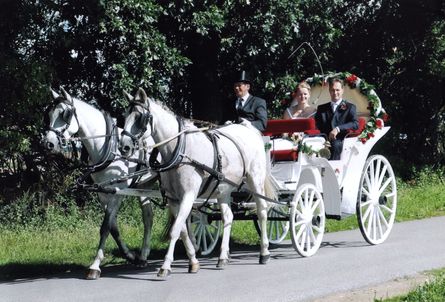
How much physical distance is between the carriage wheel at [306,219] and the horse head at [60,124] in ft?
9.38

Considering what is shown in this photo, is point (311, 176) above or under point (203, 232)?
above

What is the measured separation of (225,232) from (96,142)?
188cm

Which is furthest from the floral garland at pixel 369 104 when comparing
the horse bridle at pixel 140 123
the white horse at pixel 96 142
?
the horse bridle at pixel 140 123

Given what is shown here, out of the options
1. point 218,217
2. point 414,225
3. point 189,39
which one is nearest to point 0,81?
point 189,39

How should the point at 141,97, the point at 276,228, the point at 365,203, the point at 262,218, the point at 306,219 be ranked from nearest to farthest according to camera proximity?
the point at 141,97 → the point at 262,218 → the point at 306,219 → the point at 365,203 → the point at 276,228

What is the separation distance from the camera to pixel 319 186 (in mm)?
11016

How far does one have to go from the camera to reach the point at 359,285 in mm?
8352

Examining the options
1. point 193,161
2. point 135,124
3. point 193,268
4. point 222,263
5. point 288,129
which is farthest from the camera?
point 288,129

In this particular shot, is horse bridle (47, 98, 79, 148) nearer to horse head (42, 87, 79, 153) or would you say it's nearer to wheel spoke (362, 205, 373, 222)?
horse head (42, 87, 79, 153)

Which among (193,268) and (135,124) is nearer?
(135,124)

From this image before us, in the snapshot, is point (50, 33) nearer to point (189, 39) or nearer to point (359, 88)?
point (189, 39)

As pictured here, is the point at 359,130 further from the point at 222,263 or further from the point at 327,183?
the point at 222,263

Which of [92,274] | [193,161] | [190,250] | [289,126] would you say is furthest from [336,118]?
[92,274]

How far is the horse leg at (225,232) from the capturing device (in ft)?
32.1
